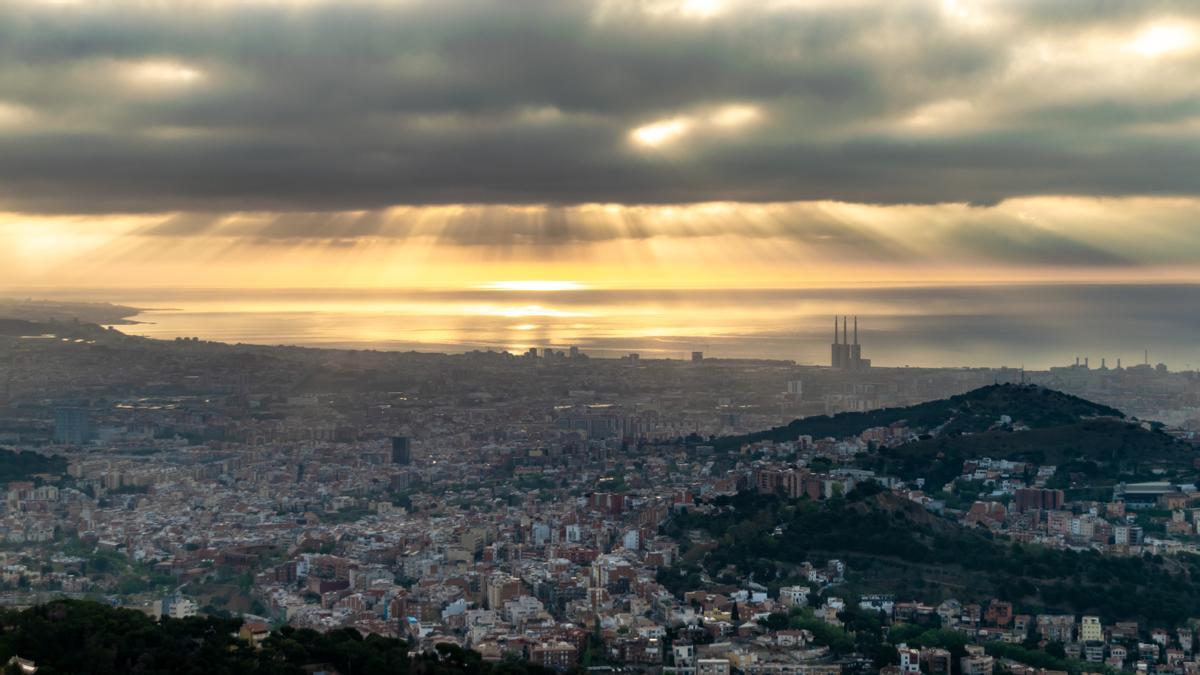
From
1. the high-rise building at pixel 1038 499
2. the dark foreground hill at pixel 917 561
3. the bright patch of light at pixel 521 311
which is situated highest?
the bright patch of light at pixel 521 311

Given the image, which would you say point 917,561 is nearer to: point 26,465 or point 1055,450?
point 1055,450

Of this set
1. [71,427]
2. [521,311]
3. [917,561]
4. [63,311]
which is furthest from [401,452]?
[521,311]

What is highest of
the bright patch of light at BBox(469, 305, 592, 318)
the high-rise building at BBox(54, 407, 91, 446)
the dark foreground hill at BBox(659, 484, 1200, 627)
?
the bright patch of light at BBox(469, 305, 592, 318)

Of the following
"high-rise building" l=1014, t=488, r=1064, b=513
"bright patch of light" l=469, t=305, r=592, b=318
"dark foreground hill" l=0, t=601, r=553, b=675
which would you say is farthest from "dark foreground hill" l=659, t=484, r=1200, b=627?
"bright patch of light" l=469, t=305, r=592, b=318

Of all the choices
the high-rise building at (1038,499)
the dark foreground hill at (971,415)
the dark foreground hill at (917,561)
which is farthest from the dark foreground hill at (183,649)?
the dark foreground hill at (971,415)

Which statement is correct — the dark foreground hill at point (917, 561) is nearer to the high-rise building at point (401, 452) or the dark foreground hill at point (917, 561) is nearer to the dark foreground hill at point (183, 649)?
the dark foreground hill at point (183, 649)

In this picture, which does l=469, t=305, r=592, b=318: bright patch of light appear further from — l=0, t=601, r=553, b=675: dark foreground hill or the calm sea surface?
l=0, t=601, r=553, b=675: dark foreground hill
